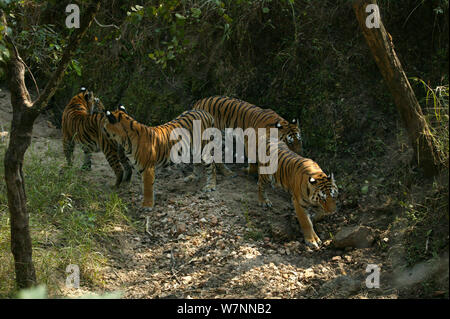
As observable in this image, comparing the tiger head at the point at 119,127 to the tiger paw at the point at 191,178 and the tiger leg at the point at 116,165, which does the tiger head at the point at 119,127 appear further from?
the tiger paw at the point at 191,178

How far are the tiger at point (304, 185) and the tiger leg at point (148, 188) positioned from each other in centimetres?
134

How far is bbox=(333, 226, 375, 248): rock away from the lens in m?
5.53

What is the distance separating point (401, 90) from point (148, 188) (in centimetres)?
314

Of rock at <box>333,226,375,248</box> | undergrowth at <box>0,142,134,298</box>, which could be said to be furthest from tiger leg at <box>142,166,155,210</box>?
rock at <box>333,226,375,248</box>

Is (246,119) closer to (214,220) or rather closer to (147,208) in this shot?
(214,220)

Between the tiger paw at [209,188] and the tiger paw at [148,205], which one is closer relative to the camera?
the tiger paw at [148,205]

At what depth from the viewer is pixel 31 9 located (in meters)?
8.49

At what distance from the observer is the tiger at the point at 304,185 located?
18.4 feet

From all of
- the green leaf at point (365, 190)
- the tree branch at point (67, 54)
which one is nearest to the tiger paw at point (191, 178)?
the green leaf at point (365, 190)

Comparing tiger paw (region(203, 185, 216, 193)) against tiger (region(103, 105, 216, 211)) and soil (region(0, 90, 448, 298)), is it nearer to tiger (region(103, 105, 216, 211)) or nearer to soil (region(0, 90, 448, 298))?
soil (region(0, 90, 448, 298))

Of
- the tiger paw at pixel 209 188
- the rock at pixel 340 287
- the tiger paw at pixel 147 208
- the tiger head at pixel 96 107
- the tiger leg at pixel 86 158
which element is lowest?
the rock at pixel 340 287

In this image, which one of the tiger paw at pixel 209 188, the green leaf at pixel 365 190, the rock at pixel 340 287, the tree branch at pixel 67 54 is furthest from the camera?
the tiger paw at pixel 209 188
